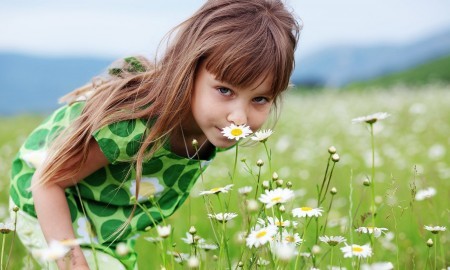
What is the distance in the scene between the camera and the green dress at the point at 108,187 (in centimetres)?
225

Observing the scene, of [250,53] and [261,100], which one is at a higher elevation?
[250,53]

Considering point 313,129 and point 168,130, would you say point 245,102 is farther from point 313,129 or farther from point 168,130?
point 313,129

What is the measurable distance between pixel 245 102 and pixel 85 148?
0.51 m

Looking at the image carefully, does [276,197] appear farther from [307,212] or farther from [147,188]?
[147,188]

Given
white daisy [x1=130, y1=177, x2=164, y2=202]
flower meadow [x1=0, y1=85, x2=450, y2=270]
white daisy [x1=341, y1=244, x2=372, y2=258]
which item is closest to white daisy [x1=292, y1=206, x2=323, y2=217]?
flower meadow [x1=0, y1=85, x2=450, y2=270]

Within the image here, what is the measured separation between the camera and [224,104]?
187cm

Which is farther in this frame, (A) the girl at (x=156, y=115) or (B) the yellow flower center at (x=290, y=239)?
(A) the girl at (x=156, y=115)

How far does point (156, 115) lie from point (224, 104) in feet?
0.93

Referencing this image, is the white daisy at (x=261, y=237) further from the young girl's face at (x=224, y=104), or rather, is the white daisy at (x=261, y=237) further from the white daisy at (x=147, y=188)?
the white daisy at (x=147, y=188)

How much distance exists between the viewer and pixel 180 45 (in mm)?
2109

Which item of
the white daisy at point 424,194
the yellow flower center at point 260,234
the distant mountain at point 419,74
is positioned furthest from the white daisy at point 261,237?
the distant mountain at point 419,74

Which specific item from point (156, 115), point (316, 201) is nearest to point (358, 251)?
point (156, 115)

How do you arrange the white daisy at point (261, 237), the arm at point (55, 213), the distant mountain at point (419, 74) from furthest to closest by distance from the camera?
Answer: the distant mountain at point (419, 74)
the arm at point (55, 213)
the white daisy at point (261, 237)

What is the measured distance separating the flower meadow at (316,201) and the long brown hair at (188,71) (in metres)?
0.23
